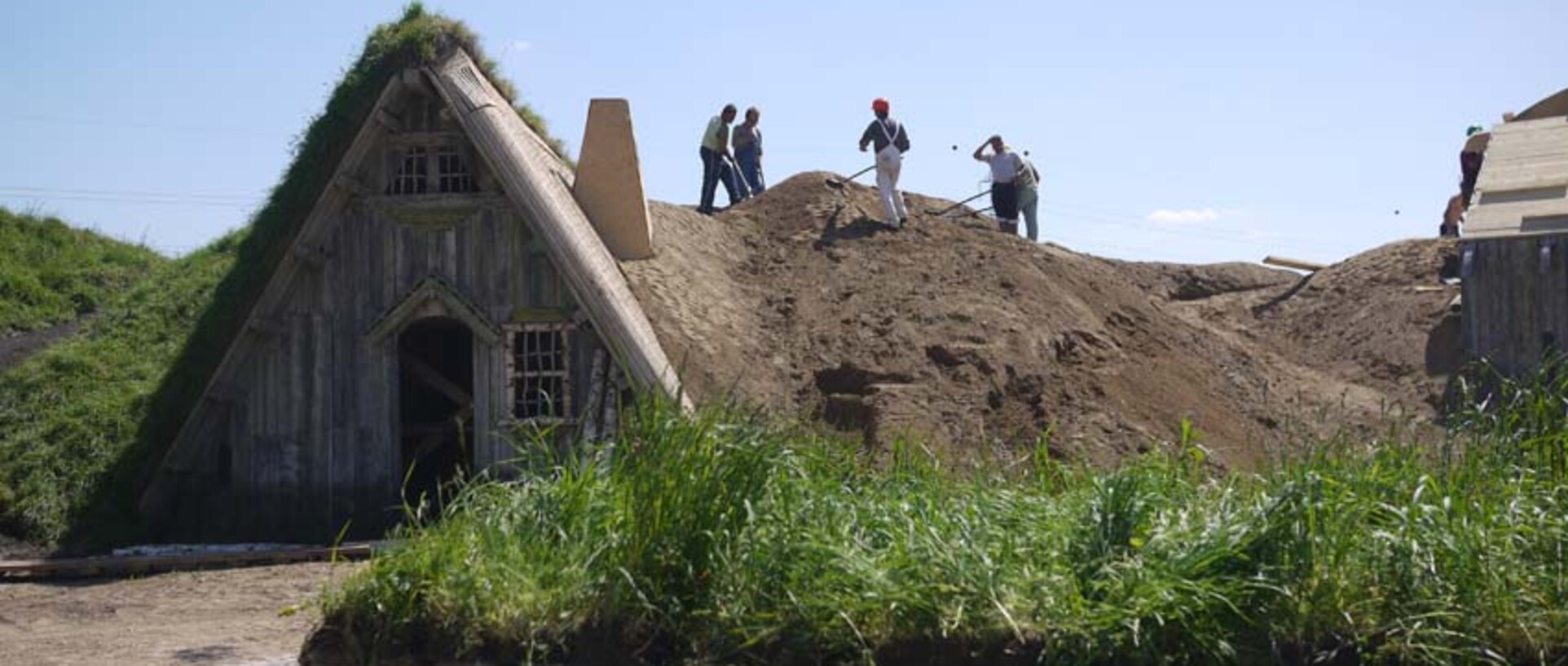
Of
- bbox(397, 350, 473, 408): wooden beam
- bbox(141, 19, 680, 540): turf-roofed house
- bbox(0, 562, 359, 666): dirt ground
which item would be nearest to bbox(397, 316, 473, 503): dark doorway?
bbox(397, 350, 473, 408): wooden beam

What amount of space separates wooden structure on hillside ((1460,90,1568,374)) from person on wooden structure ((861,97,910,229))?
6.30 metres

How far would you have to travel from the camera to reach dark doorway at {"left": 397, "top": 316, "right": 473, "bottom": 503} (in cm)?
1822

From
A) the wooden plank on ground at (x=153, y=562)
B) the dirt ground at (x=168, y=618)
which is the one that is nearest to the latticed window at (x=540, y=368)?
the wooden plank on ground at (x=153, y=562)

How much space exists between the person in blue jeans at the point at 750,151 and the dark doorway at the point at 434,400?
5279 mm

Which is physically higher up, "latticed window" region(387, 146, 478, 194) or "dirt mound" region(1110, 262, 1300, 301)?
"latticed window" region(387, 146, 478, 194)

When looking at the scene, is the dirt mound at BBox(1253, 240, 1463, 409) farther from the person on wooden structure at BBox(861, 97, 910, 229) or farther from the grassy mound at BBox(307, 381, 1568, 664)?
the grassy mound at BBox(307, 381, 1568, 664)

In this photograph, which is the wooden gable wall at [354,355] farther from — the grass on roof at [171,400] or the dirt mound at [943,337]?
the dirt mound at [943,337]

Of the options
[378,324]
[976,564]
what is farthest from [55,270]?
[976,564]

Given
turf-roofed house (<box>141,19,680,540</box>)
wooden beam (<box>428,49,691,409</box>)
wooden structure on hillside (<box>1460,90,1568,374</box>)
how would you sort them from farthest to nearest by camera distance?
wooden structure on hillside (<box>1460,90,1568,374</box>) → turf-roofed house (<box>141,19,680,540</box>) → wooden beam (<box>428,49,691,409</box>)

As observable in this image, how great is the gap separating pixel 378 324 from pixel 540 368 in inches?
63.3

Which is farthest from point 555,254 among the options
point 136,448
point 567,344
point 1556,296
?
point 1556,296

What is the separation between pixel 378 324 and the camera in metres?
17.5

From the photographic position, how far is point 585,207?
19.7m

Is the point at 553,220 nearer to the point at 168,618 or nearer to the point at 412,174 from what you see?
the point at 412,174
